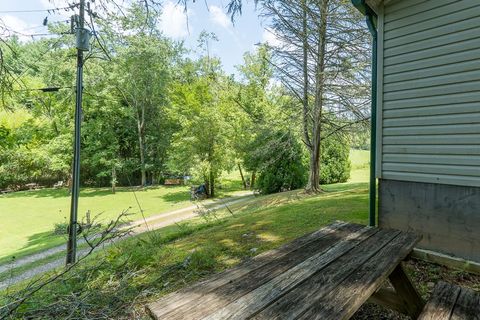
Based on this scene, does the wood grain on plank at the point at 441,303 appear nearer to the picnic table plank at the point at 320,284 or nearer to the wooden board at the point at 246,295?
the picnic table plank at the point at 320,284

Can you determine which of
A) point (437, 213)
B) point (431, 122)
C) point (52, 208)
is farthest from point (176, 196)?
point (431, 122)

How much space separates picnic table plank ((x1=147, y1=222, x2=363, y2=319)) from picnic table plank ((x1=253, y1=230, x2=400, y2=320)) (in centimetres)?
23

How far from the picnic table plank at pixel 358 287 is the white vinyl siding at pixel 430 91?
136cm

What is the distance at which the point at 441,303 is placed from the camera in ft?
4.32

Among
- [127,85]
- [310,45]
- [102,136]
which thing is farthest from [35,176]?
[310,45]

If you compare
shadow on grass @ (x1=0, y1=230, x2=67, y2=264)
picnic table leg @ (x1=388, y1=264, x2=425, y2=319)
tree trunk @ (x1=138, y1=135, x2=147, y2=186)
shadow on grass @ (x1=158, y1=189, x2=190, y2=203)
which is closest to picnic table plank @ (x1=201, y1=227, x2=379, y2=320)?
picnic table leg @ (x1=388, y1=264, x2=425, y2=319)

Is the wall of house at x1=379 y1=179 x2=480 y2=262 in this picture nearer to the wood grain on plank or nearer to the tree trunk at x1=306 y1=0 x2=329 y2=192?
the wood grain on plank

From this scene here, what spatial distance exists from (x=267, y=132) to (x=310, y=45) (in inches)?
127

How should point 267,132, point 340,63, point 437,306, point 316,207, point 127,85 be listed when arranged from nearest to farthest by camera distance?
point 437,306
point 316,207
point 340,63
point 267,132
point 127,85

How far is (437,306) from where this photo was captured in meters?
1.29

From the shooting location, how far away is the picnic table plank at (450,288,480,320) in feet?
4.01

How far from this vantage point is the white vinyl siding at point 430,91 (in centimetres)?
241

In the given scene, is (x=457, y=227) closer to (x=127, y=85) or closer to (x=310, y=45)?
(x=310, y=45)

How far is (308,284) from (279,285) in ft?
0.40
